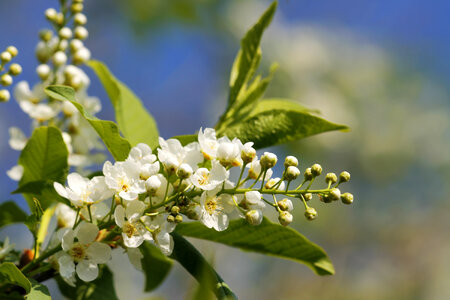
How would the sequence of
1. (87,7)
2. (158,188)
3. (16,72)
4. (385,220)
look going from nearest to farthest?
1. (158,188)
2. (16,72)
3. (87,7)
4. (385,220)

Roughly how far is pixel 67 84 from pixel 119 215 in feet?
2.42

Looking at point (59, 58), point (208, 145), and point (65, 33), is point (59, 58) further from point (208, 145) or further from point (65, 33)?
point (208, 145)

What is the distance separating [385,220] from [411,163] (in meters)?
1.09

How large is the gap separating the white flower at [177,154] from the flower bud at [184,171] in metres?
0.03

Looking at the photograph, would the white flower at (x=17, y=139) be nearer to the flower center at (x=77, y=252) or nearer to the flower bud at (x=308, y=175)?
the flower center at (x=77, y=252)

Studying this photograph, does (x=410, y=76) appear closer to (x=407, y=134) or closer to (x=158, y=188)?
(x=407, y=134)

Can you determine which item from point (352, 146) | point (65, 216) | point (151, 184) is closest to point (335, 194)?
point (151, 184)

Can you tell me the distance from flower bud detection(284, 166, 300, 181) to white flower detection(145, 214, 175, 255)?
0.25 m

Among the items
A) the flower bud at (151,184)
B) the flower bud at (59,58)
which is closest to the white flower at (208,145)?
the flower bud at (151,184)

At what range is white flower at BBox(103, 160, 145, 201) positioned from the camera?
98 cm

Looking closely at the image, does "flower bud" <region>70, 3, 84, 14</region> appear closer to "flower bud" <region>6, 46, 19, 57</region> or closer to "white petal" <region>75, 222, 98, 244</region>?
"flower bud" <region>6, 46, 19, 57</region>

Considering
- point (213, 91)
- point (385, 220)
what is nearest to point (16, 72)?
point (385, 220)

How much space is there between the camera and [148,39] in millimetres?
4961

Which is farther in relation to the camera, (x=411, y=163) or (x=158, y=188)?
(x=411, y=163)
